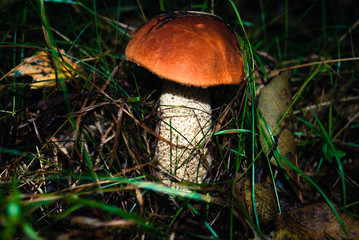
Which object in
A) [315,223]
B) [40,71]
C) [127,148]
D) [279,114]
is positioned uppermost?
[40,71]

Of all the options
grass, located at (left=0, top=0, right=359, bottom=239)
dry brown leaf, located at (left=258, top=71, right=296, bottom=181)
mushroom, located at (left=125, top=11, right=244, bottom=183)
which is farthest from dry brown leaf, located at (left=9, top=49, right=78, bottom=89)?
dry brown leaf, located at (left=258, top=71, right=296, bottom=181)

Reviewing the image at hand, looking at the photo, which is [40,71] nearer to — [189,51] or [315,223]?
[189,51]

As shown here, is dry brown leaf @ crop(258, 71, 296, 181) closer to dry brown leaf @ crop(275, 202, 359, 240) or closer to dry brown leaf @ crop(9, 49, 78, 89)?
dry brown leaf @ crop(275, 202, 359, 240)

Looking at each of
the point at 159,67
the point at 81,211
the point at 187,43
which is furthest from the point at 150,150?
the point at 187,43

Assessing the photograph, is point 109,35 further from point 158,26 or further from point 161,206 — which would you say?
point 161,206

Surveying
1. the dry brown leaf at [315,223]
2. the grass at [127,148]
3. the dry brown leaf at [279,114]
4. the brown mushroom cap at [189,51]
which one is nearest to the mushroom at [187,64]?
the brown mushroom cap at [189,51]

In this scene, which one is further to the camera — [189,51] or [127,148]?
[127,148]

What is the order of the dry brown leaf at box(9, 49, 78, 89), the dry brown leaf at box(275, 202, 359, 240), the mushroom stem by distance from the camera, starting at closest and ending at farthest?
the dry brown leaf at box(275, 202, 359, 240)
the mushroom stem
the dry brown leaf at box(9, 49, 78, 89)

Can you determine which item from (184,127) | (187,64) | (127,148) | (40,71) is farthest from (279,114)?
(40,71)

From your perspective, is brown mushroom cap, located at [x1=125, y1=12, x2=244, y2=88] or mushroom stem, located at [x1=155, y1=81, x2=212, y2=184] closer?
brown mushroom cap, located at [x1=125, y1=12, x2=244, y2=88]
